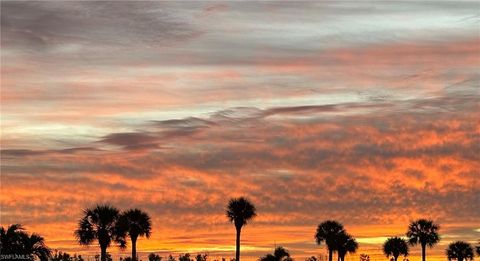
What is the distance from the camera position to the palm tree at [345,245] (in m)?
185

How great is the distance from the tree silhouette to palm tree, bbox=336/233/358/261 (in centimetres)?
9252

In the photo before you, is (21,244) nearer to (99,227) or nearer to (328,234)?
(99,227)

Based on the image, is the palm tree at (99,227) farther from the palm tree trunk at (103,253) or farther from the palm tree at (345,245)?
the palm tree at (345,245)

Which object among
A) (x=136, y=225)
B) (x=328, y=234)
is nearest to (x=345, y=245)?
(x=328, y=234)

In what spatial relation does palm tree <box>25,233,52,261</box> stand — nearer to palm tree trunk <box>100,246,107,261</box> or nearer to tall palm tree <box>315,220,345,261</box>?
palm tree trunk <box>100,246,107,261</box>

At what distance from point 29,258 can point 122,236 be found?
29648 mm

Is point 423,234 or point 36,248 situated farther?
point 423,234

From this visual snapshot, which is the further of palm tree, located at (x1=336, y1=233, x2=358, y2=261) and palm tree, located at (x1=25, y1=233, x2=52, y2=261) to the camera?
palm tree, located at (x1=336, y1=233, x2=358, y2=261)

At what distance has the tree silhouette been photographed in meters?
97.4

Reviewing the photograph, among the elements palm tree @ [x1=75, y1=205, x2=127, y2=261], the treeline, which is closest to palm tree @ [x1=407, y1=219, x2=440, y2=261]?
the treeline

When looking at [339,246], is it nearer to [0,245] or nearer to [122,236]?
[122,236]

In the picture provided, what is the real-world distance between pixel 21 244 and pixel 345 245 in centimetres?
9818

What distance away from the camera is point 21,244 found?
9888cm

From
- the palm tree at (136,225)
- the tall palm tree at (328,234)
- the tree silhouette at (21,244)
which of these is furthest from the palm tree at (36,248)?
the tall palm tree at (328,234)
